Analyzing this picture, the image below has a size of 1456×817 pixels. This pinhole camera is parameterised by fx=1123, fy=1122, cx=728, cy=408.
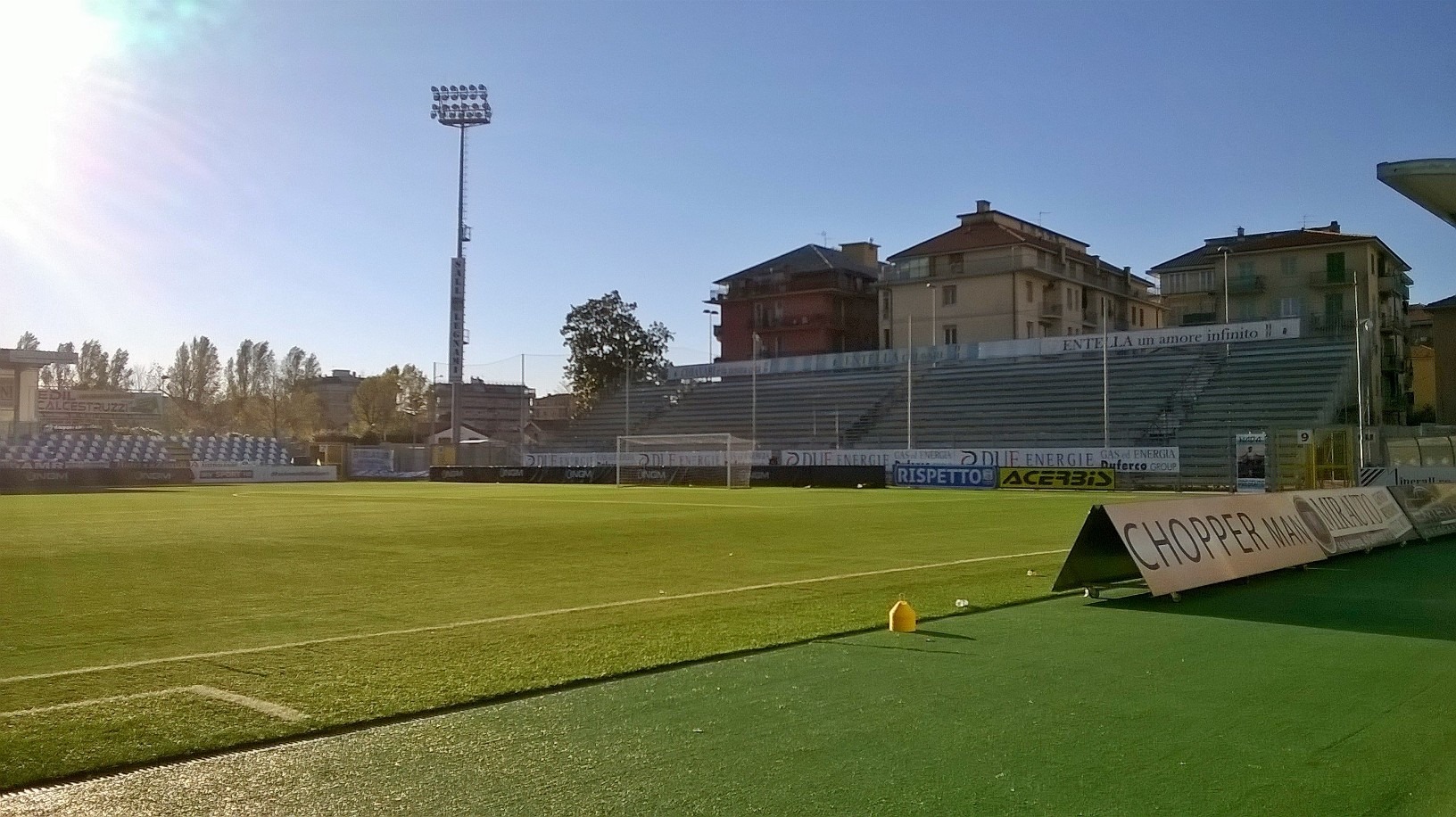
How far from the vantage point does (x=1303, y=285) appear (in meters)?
57.2

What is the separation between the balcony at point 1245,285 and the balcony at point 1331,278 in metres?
2.34

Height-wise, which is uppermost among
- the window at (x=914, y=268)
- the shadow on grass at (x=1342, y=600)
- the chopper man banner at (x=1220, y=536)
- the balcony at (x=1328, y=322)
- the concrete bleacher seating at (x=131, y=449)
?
the window at (x=914, y=268)

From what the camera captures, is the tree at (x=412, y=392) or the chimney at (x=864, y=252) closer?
the chimney at (x=864, y=252)

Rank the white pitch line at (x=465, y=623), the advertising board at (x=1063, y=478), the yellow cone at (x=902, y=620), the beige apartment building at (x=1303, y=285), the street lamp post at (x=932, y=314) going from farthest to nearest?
the street lamp post at (x=932, y=314) < the beige apartment building at (x=1303, y=285) < the advertising board at (x=1063, y=478) < the yellow cone at (x=902, y=620) < the white pitch line at (x=465, y=623)

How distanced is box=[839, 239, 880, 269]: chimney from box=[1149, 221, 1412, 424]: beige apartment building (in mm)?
22033

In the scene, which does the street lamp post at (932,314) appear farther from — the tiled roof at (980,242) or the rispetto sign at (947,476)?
the rispetto sign at (947,476)

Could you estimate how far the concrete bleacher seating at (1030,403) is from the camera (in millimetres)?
44781

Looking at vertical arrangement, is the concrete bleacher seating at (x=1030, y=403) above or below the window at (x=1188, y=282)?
below

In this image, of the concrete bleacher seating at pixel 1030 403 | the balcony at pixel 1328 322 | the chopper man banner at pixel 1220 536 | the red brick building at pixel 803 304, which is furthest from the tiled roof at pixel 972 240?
the chopper man banner at pixel 1220 536

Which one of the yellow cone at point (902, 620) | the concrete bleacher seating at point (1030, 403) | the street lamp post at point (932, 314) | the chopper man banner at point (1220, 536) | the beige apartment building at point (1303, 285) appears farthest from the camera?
the street lamp post at point (932, 314)

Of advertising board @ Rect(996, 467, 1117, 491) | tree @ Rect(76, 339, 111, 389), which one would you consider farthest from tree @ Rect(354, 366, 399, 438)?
advertising board @ Rect(996, 467, 1117, 491)

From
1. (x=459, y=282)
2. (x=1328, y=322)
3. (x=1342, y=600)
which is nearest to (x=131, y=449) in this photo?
(x=459, y=282)

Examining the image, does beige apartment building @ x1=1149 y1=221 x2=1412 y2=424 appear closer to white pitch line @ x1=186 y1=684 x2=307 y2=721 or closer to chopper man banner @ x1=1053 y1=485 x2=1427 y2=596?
chopper man banner @ x1=1053 y1=485 x2=1427 y2=596

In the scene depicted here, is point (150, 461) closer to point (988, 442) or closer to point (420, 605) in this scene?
point (988, 442)
